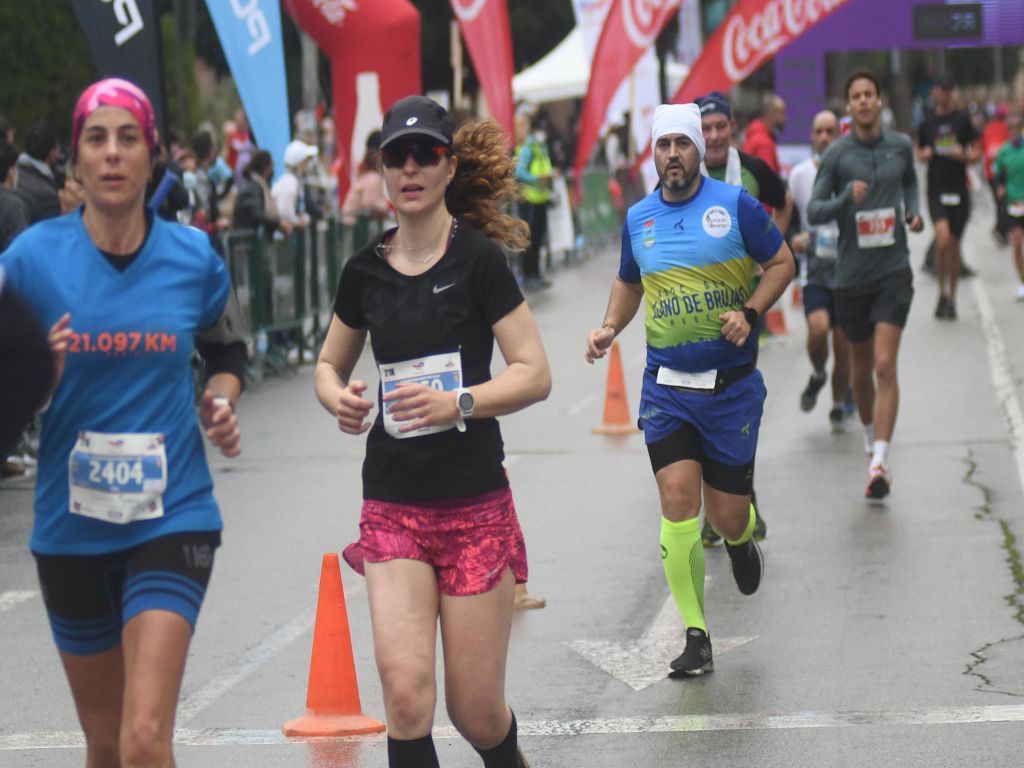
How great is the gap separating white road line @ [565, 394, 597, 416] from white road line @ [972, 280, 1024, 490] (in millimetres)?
3106

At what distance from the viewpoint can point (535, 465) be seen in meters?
12.4

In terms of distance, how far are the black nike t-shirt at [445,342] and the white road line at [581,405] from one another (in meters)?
9.70

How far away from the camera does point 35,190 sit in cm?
1330

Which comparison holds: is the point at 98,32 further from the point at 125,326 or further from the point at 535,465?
the point at 125,326

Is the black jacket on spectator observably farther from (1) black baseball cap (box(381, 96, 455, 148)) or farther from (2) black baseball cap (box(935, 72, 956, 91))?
(2) black baseball cap (box(935, 72, 956, 91))

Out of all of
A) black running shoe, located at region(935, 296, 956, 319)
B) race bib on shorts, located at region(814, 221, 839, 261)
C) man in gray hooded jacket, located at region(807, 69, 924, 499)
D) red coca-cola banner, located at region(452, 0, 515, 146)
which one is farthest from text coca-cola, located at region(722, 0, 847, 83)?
man in gray hooded jacket, located at region(807, 69, 924, 499)

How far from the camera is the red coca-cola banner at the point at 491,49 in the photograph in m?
24.2

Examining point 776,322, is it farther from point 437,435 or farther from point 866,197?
point 437,435

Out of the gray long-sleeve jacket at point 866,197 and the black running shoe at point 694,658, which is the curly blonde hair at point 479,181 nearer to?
the black running shoe at point 694,658

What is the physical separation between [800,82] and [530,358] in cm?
2648

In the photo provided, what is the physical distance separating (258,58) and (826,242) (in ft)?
22.8

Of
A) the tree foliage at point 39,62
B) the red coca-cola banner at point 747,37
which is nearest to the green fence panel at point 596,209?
the red coca-cola banner at point 747,37

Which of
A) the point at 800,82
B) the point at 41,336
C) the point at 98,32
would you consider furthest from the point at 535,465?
the point at 800,82

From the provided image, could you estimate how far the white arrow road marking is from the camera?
721 cm
